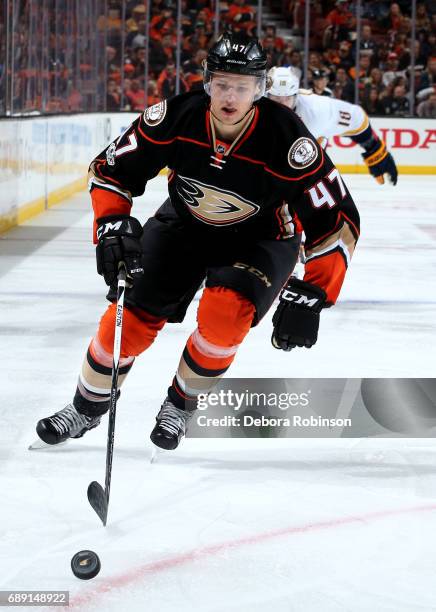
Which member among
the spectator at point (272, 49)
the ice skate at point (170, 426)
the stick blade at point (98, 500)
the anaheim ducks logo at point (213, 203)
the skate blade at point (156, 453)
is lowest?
the spectator at point (272, 49)

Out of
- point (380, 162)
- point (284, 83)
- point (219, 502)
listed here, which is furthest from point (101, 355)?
point (380, 162)

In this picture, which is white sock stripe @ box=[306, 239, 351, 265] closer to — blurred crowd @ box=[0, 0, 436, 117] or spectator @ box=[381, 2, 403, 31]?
blurred crowd @ box=[0, 0, 436, 117]

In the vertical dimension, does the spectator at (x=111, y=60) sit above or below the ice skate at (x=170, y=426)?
below

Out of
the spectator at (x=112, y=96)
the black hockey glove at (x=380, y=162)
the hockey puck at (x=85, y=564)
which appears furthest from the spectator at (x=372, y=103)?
the hockey puck at (x=85, y=564)

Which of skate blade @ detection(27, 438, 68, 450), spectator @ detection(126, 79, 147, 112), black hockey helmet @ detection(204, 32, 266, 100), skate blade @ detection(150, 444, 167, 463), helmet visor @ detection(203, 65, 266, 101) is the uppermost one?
black hockey helmet @ detection(204, 32, 266, 100)

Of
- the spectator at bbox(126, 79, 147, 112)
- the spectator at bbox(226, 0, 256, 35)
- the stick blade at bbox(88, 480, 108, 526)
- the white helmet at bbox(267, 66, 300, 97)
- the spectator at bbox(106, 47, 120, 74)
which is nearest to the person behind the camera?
the stick blade at bbox(88, 480, 108, 526)

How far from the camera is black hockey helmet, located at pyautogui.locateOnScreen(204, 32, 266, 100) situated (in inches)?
112

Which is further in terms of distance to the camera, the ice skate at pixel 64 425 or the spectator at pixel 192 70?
the spectator at pixel 192 70

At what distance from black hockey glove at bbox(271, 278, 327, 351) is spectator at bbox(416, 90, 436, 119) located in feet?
43.5

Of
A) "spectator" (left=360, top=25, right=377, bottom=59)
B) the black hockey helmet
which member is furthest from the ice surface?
"spectator" (left=360, top=25, right=377, bottom=59)

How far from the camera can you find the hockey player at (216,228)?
2.88m

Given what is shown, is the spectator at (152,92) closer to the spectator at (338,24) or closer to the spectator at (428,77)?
the spectator at (338,24)

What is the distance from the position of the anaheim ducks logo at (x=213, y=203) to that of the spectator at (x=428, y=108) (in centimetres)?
1312

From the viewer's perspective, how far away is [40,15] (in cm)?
1012
